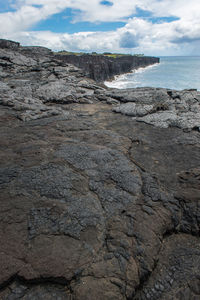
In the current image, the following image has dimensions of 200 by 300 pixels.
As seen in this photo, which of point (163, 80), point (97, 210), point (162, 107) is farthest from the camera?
point (163, 80)

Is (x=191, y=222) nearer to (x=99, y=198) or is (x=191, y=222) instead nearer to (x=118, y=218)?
(x=118, y=218)

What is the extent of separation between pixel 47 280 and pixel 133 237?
3.10 ft

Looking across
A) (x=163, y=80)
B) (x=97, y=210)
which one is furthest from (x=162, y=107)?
(x=163, y=80)

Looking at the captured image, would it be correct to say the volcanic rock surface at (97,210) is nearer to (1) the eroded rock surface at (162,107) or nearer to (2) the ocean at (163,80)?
(1) the eroded rock surface at (162,107)

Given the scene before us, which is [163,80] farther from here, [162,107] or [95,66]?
[162,107]

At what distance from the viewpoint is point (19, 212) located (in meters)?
2.30

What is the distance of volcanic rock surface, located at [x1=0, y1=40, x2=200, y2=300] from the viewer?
6.13 ft

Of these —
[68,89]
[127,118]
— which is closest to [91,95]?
[68,89]

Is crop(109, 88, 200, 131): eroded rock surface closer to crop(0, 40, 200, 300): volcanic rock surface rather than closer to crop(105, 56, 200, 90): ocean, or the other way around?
crop(0, 40, 200, 300): volcanic rock surface

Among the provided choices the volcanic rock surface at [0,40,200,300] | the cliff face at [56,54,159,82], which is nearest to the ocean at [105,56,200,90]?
the cliff face at [56,54,159,82]

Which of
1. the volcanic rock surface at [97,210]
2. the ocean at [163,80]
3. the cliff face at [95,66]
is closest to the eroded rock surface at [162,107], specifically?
the volcanic rock surface at [97,210]

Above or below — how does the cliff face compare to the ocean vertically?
above

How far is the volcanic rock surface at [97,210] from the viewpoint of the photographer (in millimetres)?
1867

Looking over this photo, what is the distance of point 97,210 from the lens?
96.3 inches
